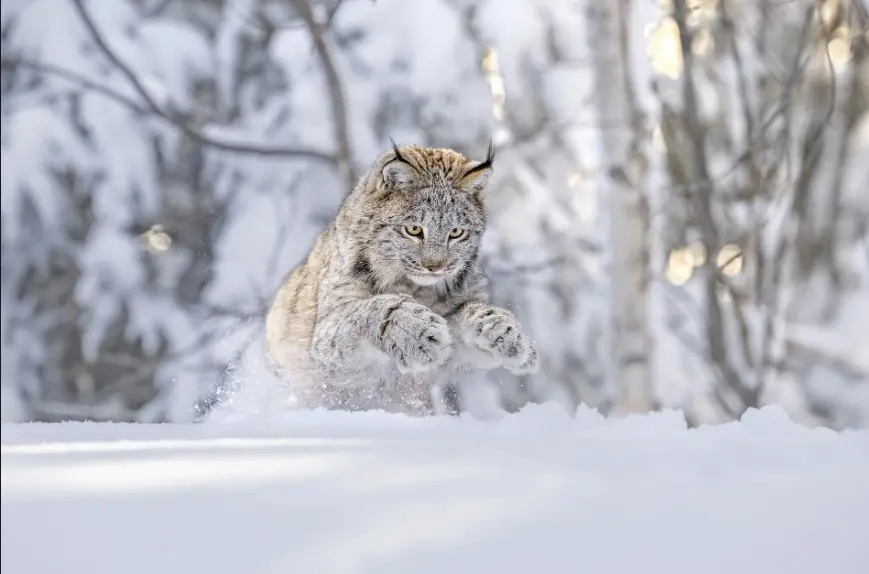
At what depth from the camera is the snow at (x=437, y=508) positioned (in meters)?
1.55

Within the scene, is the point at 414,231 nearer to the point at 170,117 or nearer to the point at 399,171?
the point at 399,171

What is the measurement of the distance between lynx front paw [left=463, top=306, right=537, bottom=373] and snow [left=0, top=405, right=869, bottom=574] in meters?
1.16

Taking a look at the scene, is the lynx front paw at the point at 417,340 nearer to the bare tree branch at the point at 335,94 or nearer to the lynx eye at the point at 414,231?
the lynx eye at the point at 414,231

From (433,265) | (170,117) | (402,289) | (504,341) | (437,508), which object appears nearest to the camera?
(437,508)

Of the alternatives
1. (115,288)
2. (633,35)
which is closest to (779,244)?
(633,35)

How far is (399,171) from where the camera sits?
12.4ft

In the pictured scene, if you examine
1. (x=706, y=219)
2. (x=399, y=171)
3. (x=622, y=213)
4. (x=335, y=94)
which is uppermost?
(x=399, y=171)

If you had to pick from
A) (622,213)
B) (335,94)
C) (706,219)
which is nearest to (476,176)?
(622,213)

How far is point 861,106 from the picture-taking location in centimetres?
874

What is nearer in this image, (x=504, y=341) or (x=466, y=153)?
(x=504, y=341)

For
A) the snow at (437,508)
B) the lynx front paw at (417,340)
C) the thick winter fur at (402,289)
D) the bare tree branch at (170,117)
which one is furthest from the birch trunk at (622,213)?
the snow at (437,508)

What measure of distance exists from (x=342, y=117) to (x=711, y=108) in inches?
118

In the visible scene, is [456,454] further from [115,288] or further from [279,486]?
[115,288]

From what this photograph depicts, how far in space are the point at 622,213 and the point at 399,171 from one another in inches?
149
